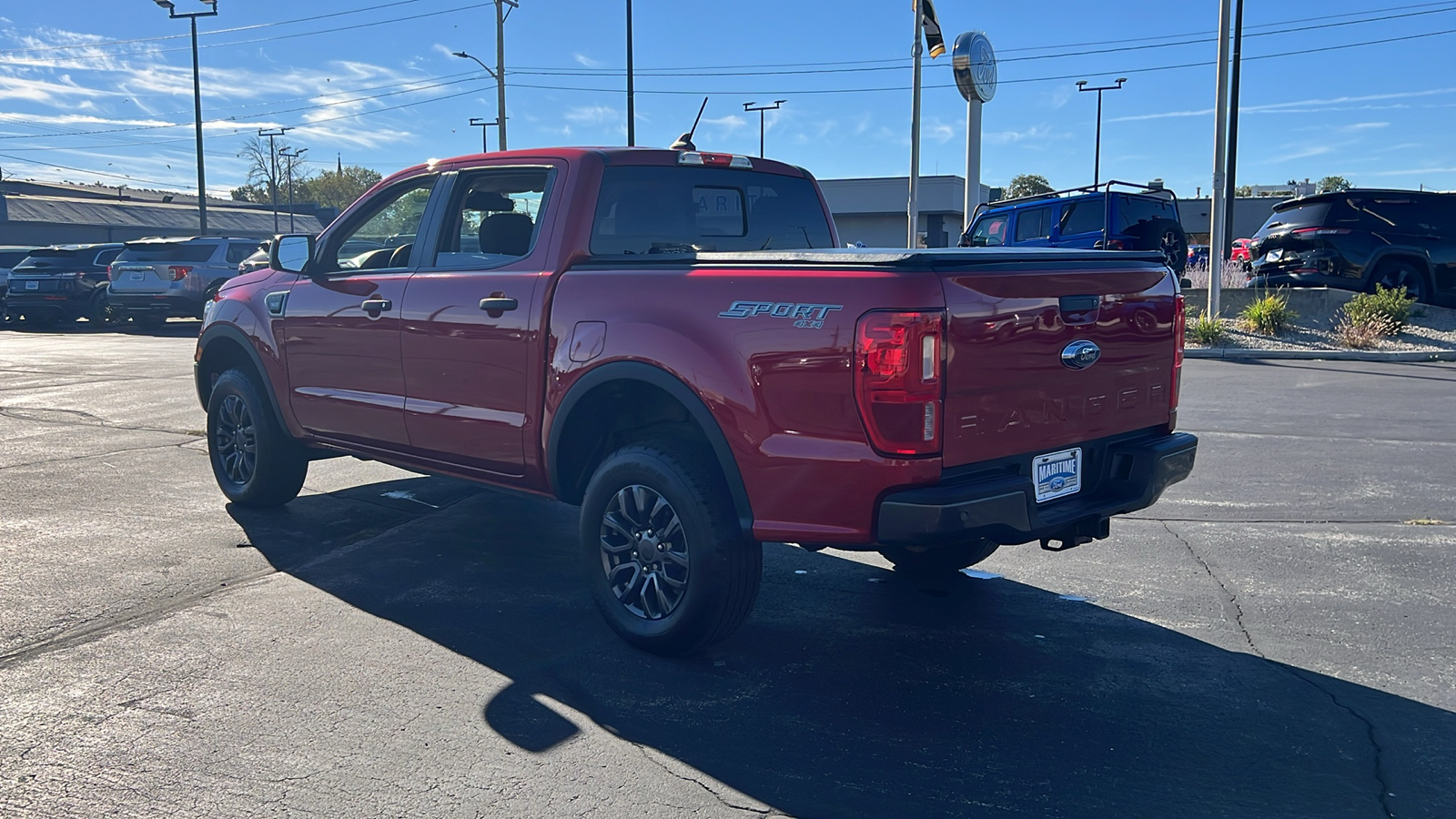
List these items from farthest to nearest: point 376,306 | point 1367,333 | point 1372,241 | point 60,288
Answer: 1. point 60,288
2. point 1372,241
3. point 1367,333
4. point 376,306

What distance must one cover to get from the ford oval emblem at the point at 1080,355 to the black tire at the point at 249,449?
174 inches

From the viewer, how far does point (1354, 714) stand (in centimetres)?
376

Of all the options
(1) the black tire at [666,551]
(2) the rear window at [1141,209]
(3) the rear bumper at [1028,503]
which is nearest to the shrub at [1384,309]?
(2) the rear window at [1141,209]

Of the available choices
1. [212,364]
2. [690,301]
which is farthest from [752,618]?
[212,364]

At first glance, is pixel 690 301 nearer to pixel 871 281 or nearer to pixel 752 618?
pixel 871 281

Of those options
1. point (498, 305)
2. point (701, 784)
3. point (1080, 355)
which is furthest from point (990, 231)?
point (701, 784)

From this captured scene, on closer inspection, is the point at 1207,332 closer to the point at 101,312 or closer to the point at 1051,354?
the point at 1051,354

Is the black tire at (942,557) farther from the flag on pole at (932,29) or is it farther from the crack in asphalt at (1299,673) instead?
the flag on pole at (932,29)

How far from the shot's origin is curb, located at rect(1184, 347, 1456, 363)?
15.2 meters

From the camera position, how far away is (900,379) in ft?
11.6

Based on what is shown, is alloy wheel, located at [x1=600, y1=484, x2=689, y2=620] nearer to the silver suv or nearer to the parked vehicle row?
the parked vehicle row

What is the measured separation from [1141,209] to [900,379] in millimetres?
16508

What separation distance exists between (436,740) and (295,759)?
414 millimetres

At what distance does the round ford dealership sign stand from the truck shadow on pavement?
17.6 m
